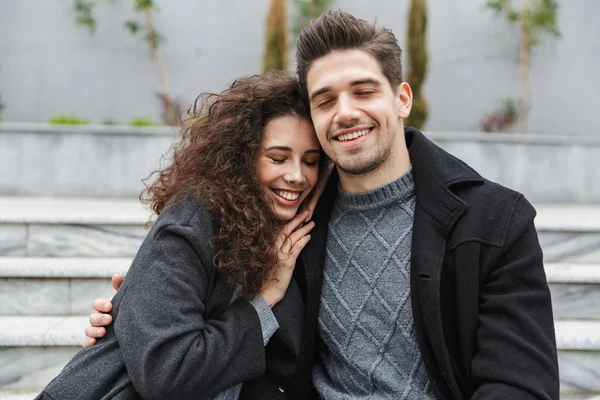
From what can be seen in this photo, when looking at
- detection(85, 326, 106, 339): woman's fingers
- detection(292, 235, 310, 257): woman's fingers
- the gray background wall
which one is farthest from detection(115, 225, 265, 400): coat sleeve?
the gray background wall

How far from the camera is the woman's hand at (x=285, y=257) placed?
1729 mm

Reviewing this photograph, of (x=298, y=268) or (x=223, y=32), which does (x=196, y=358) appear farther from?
(x=223, y=32)

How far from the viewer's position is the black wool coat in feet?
4.88

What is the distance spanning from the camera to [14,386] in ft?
8.04

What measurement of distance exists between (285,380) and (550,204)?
4526mm

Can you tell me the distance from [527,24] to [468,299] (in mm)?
7672

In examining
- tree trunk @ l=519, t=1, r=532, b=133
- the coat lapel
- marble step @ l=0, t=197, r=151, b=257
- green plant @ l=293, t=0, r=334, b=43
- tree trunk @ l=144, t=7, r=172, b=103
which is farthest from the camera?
green plant @ l=293, t=0, r=334, b=43

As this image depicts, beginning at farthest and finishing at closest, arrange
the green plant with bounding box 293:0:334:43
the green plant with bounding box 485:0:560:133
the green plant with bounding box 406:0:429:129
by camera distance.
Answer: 1. the green plant with bounding box 293:0:334:43
2. the green plant with bounding box 485:0:560:133
3. the green plant with bounding box 406:0:429:129

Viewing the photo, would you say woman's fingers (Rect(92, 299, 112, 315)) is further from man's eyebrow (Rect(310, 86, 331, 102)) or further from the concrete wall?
the concrete wall

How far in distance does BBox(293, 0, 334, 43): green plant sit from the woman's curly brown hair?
6747 mm

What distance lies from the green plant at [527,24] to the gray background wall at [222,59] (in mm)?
113

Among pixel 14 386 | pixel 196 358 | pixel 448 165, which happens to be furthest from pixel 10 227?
pixel 448 165

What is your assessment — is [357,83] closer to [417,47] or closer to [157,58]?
[417,47]

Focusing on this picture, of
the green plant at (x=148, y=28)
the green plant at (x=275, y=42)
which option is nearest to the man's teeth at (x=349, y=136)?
the green plant at (x=275, y=42)
